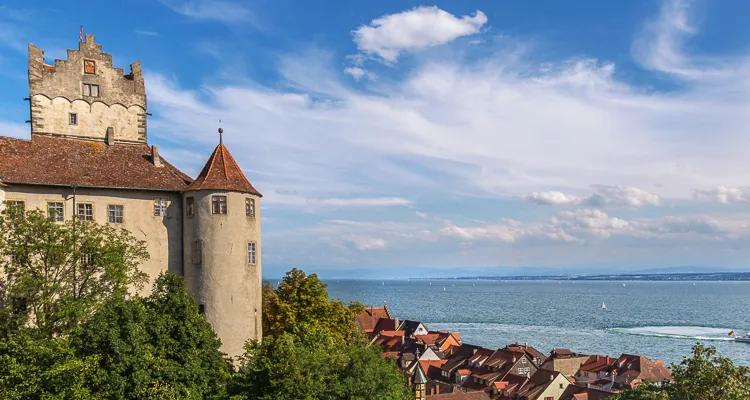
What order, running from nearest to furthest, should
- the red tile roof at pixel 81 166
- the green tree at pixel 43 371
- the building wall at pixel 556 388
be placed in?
the green tree at pixel 43 371 → the red tile roof at pixel 81 166 → the building wall at pixel 556 388

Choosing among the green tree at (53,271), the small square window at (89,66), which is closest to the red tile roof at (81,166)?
the green tree at (53,271)

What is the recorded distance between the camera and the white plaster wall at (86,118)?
4012 centimetres

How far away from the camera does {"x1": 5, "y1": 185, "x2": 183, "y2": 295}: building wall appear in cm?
3422

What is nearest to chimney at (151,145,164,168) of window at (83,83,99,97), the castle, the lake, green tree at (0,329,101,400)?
the castle

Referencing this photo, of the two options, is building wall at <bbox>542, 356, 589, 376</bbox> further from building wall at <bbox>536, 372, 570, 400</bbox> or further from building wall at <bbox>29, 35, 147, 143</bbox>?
building wall at <bbox>29, 35, 147, 143</bbox>

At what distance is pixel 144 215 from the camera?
119 ft

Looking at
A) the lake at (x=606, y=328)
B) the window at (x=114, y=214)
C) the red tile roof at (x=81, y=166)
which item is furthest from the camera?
the lake at (x=606, y=328)

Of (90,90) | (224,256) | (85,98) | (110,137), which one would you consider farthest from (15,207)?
(90,90)

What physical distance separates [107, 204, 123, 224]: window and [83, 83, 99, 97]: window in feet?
32.2

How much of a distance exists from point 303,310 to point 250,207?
7.00m

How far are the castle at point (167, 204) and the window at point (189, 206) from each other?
2.1 inches

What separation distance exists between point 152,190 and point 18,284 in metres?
8.86

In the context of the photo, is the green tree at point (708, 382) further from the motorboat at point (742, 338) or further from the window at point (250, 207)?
the motorboat at point (742, 338)

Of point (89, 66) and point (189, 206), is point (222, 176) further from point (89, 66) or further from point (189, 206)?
point (89, 66)
